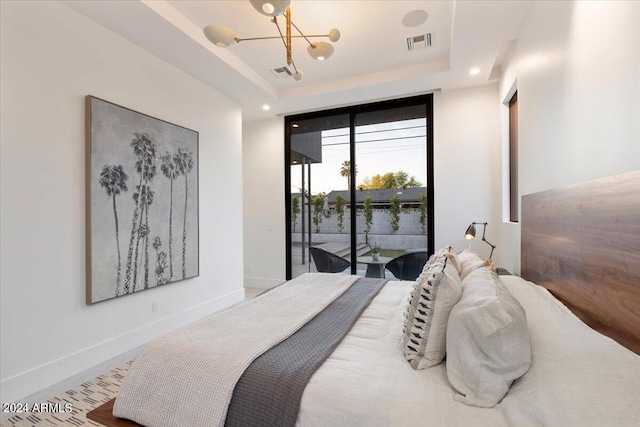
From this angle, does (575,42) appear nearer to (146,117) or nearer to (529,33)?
(529,33)

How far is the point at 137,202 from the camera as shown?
272 cm

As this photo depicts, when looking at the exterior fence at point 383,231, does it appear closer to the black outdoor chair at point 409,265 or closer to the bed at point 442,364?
the black outdoor chair at point 409,265

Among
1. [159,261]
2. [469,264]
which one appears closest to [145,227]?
[159,261]

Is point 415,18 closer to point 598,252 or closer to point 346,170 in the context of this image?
point 346,170

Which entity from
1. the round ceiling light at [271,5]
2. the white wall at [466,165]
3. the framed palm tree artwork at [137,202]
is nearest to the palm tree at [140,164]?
the framed palm tree artwork at [137,202]

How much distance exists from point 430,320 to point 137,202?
8.79ft

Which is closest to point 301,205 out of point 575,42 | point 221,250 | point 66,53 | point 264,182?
point 264,182

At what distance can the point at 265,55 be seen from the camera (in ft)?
10.5

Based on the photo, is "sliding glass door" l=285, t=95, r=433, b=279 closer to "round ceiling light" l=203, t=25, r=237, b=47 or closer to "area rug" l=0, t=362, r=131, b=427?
"round ceiling light" l=203, t=25, r=237, b=47

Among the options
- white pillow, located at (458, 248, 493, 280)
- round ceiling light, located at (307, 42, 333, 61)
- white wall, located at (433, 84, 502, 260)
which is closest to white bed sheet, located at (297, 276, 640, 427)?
white pillow, located at (458, 248, 493, 280)

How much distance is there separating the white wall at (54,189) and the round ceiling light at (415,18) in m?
2.42

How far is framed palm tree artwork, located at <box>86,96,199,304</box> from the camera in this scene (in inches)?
94.0

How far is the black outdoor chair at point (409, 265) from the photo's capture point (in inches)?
160

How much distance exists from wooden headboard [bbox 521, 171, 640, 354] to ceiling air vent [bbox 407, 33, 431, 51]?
2.01 meters
